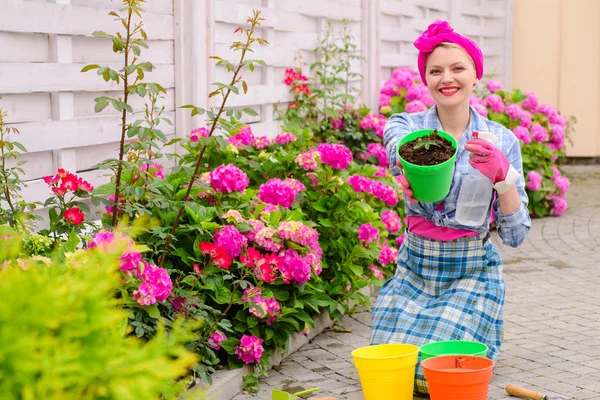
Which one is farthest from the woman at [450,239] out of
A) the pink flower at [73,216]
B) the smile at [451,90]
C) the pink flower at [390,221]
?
the pink flower at [73,216]

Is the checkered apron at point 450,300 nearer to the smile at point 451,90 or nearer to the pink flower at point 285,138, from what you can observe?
the smile at point 451,90

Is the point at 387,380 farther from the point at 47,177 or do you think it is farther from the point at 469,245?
the point at 47,177

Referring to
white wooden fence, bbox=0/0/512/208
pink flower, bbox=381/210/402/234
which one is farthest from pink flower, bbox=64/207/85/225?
pink flower, bbox=381/210/402/234

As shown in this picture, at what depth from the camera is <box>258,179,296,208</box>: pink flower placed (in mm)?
4254

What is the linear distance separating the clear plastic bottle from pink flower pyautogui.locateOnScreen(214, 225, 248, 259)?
89 cm

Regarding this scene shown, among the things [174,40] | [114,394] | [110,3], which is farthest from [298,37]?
[114,394]

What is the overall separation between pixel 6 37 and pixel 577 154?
9.87 meters

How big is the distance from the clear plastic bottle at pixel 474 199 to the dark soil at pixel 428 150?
265 mm

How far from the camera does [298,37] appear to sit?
668cm

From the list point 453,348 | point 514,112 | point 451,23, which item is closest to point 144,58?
point 453,348

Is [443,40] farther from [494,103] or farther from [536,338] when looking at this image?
[494,103]

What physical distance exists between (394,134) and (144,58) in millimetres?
1589

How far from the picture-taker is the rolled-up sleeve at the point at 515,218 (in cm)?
370

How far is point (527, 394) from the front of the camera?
354cm
